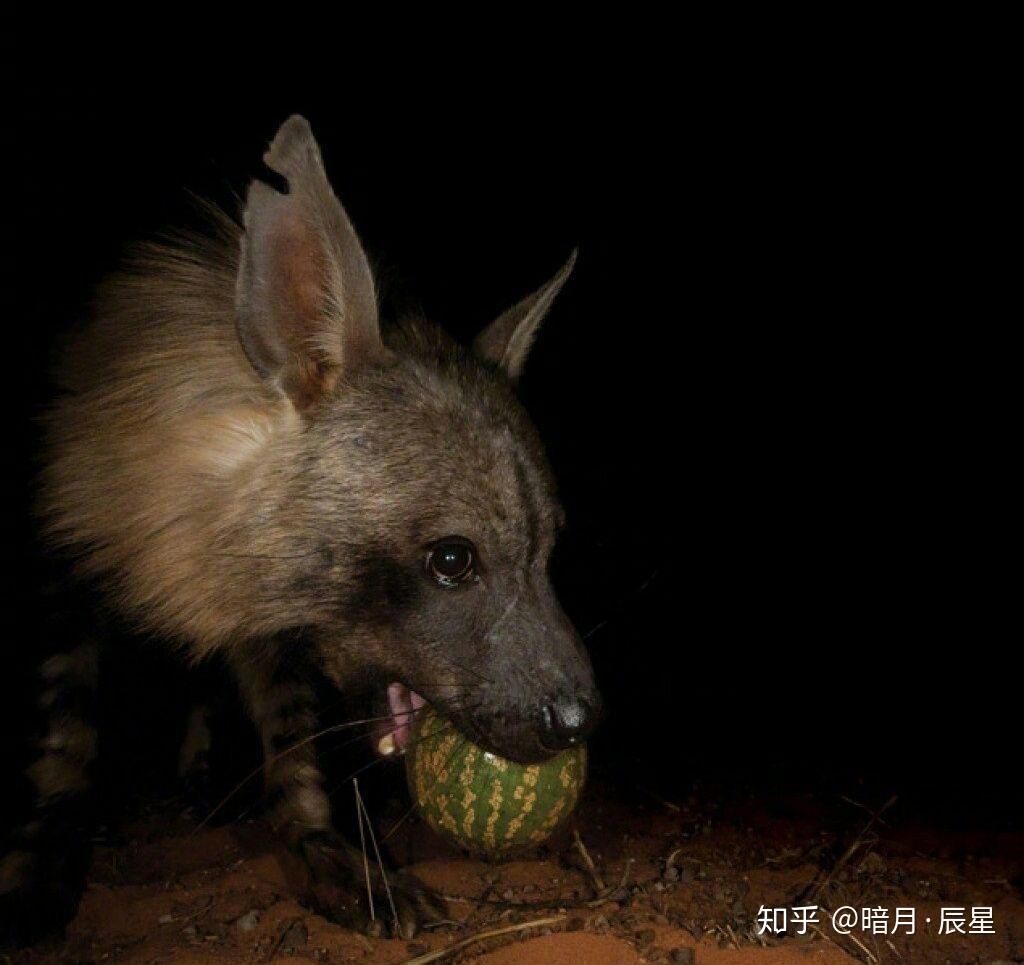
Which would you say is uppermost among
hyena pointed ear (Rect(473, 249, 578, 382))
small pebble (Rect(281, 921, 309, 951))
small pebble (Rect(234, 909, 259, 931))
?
hyena pointed ear (Rect(473, 249, 578, 382))

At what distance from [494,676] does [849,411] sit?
5.23 meters

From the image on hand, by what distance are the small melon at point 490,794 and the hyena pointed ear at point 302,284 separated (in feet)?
3.83

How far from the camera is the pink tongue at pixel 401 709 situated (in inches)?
136

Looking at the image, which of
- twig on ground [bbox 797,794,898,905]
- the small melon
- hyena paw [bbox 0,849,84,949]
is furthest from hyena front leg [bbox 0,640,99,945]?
twig on ground [bbox 797,794,898,905]

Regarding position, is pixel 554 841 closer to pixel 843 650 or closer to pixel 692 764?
pixel 692 764

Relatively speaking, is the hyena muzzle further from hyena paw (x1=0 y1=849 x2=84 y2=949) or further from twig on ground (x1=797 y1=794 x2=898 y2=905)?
twig on ground (x1=797 y1=794 x2=898 y2=905)

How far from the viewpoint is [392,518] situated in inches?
121

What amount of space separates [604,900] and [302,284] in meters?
2.08

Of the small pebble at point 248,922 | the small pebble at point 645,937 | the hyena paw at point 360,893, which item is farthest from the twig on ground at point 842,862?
the small pebble at point 248,922

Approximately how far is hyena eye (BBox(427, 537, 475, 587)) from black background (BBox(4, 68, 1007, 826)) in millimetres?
1517

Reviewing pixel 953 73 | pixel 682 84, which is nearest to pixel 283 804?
pixel 682 84

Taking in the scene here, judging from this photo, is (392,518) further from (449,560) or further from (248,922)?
(248,922)

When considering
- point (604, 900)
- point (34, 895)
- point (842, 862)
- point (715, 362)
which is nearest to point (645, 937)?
point (604, 900)

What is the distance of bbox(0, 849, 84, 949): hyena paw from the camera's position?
311 cm
